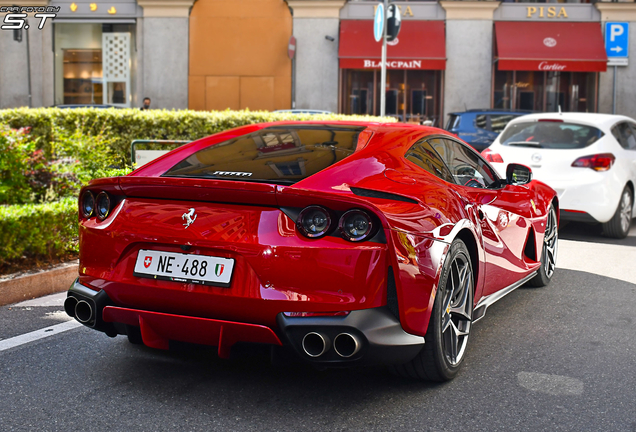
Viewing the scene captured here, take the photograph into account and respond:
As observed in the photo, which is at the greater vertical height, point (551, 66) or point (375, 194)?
point (551, 66)

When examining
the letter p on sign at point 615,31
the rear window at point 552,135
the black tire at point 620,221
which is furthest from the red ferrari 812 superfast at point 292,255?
the letter p on sign at point 615,31

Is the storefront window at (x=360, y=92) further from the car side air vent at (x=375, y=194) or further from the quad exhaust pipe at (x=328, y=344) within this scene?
the quad exhaust pipe at (x=328, y=344)

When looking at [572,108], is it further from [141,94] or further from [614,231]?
[614,231]

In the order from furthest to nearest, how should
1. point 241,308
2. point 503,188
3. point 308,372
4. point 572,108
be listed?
point 572,108, point 503,188, point 308,372, point 241,308

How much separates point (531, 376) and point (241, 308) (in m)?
1.63

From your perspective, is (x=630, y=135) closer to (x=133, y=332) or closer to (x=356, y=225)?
(x=356, y=225)

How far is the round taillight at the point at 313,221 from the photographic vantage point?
10.6 feet

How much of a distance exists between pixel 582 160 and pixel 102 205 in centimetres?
646

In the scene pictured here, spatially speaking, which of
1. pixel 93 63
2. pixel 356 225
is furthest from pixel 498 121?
pixel 93 63

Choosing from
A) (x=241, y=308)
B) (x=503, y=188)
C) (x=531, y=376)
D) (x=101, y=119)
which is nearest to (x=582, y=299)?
(x=503, y=188)

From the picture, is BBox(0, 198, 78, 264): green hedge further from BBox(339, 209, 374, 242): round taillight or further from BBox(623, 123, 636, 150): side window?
BBox(623, 123, 636, 150): side window

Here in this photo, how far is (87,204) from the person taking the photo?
377 centimetres

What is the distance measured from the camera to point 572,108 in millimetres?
26328

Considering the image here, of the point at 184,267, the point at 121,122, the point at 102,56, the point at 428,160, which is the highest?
the point at 102,56
